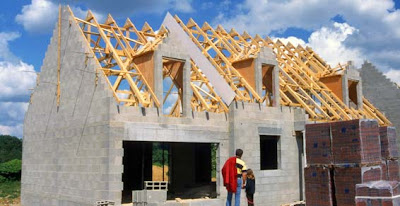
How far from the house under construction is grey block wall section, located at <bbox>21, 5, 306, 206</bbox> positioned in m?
0.04

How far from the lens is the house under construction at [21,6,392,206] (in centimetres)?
1561

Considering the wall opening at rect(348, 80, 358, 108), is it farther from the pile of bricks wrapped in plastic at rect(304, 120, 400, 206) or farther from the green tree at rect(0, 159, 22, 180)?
the green tree at rect(0, 159, 22, 180)

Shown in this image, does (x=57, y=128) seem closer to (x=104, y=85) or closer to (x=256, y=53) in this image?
(x=104, y=85)

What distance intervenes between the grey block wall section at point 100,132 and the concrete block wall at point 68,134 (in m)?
0.04

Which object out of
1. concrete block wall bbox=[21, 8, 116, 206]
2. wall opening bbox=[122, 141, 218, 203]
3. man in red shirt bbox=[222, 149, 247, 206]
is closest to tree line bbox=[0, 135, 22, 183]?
concrete block wall bbox=[21, 8, 116, 206]

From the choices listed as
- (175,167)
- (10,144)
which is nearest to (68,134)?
(175,167)

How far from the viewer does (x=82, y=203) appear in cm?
1614

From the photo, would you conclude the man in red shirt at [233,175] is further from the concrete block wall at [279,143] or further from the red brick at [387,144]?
the concrete block wall at [279,143]

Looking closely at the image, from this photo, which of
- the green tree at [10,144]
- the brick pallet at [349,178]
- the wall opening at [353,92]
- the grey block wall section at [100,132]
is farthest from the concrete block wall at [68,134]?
the green tree at [10,144]

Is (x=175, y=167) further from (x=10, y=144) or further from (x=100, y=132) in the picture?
(x=10, y=144)

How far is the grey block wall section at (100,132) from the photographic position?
1523 centimetres

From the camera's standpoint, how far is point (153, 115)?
1606 cm

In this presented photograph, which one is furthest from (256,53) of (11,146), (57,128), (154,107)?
(11,146)

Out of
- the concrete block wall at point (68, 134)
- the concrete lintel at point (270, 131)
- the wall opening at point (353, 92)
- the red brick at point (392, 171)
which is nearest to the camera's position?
the red brick at point (392, 171)
